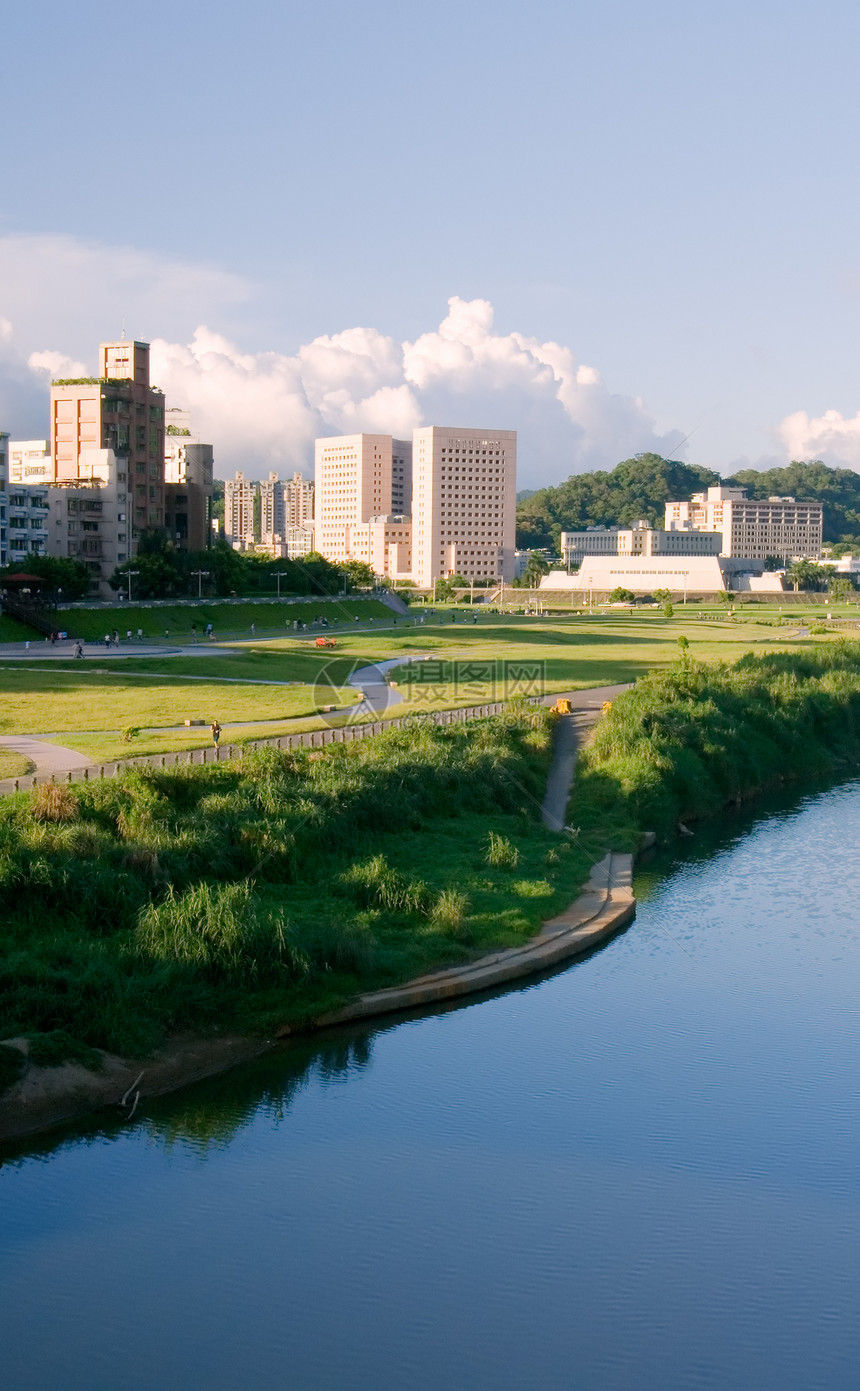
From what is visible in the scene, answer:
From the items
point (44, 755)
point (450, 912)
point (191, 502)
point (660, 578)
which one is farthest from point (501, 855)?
point (660, 578)

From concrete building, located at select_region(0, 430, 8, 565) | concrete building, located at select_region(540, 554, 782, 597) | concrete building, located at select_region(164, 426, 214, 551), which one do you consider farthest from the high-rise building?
concrete building, located at select_region(540, 554, 782, 597)

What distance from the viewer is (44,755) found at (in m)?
29.1

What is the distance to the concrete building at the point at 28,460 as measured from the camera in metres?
132

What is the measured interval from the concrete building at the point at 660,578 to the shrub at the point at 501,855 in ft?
403

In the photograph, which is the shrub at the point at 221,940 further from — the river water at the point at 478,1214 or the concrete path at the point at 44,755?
the concrete path at the point at 44,755

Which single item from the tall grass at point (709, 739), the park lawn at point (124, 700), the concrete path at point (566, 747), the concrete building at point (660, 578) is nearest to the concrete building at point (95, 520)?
the park lawn at point (124, 700)

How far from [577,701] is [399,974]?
25.0 meters

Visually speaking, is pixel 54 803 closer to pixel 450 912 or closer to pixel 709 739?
pixel 450 912

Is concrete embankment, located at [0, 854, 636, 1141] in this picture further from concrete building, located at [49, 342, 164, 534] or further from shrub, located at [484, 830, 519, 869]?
concrete building, located at [49, 342, 164, 534]

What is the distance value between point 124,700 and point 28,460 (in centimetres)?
10446

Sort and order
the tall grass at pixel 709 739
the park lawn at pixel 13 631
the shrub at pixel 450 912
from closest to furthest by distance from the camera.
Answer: the shrub at pixel 450 912, the tall grass at pixel 709 739, the park lawn at pixel 13 631

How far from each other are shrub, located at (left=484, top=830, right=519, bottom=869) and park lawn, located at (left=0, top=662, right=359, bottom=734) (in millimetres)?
13051

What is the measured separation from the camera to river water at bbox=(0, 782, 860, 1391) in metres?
11.1

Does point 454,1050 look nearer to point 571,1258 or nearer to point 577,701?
point 571,1258
